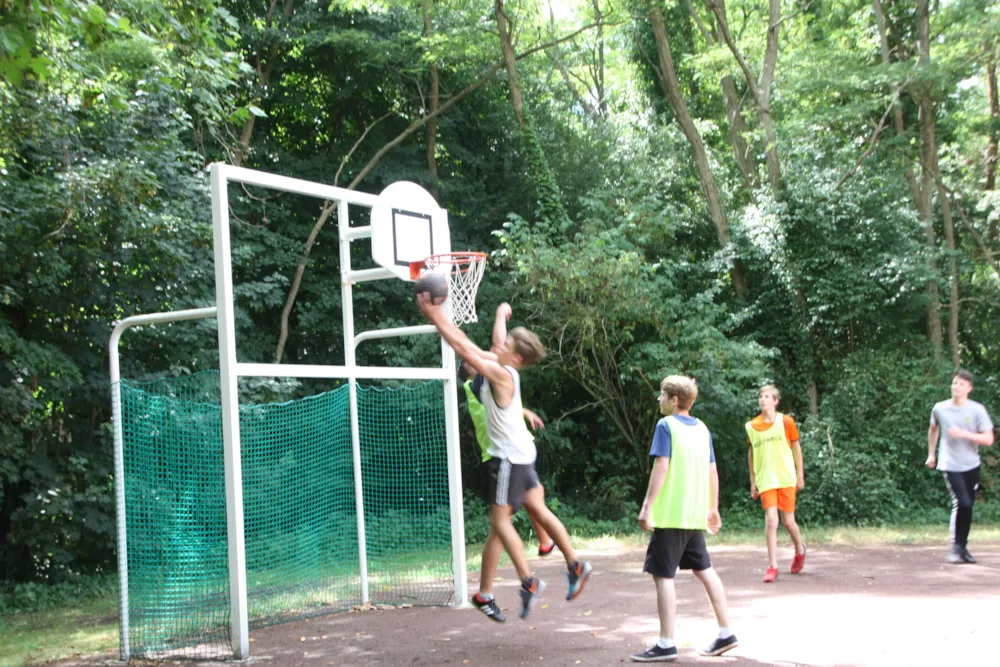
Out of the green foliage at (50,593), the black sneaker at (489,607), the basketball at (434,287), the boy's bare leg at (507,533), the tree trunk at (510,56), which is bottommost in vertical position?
the green foliage at (50,593)

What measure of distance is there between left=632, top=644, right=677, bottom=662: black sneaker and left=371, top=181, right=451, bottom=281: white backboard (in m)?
3.53

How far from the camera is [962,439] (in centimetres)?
1012

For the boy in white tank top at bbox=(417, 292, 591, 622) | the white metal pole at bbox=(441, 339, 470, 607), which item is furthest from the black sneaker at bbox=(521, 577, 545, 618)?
the white metal pole at bbox=(441, 339, 470, 607)

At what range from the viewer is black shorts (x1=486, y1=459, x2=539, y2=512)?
6406mm

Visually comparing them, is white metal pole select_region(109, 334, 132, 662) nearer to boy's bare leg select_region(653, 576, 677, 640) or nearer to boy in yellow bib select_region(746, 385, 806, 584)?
boy's bare leg select_region(653, 576, 677, 640)

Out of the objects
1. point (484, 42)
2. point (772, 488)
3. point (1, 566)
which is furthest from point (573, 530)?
point (484, 42)

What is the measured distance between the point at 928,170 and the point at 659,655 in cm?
1603

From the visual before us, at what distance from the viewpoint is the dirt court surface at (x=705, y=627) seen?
622 cm

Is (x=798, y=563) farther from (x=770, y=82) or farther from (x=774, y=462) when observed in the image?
(x=770, y=82)

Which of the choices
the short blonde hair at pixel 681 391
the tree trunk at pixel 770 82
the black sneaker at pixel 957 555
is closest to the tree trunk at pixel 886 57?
the tree trunk at pixel 770 82

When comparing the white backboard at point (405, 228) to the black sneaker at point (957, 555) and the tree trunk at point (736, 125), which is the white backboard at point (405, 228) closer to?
the black sneaker at point (957, 555)

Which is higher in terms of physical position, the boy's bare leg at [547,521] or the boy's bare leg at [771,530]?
the boy's bare leg at [547,521]

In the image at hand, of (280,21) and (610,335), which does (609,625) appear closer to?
(610,335)

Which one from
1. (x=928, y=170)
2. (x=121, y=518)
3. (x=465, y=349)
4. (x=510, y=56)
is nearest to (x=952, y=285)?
(x=928, y=170)
